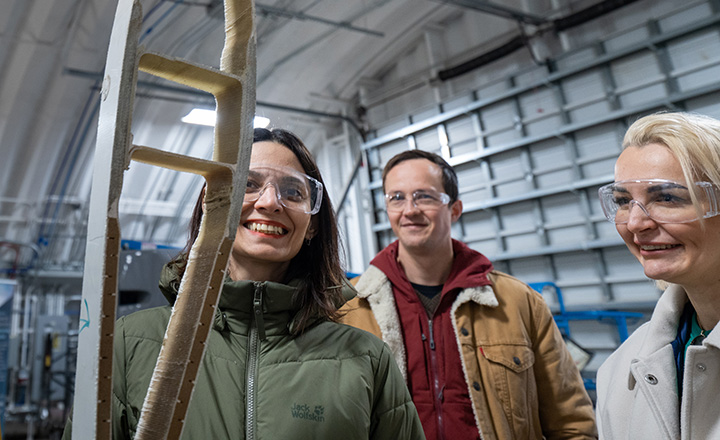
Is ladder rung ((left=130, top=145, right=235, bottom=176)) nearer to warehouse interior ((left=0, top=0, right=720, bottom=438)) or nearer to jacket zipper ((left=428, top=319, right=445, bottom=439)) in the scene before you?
jacket zipper ((left=428, top=319, right=445, bottom=439))

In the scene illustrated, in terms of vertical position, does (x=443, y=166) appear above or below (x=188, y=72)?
above

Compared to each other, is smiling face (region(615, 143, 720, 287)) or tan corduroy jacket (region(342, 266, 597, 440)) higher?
smiling face (region(615, 143, 720, 287))

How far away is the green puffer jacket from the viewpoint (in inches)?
39.7

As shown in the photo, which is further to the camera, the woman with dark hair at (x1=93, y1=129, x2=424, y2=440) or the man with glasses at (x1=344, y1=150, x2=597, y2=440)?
the man with glasses at (x1=344, y1=150, x2=597, y2=440)

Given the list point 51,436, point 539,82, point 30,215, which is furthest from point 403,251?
point 30,215

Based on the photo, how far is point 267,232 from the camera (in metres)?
1.19

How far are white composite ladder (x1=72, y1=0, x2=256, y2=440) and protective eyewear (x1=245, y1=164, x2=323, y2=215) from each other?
444 millimetres

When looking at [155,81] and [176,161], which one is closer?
[176,161]

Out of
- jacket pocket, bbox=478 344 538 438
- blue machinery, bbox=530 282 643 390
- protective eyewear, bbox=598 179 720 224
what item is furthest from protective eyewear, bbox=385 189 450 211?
blue machinery, bbox=530 282 643 390

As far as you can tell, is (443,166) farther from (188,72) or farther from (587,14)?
(587,14)

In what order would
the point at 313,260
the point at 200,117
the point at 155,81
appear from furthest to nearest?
the point at 200,117 < the point at 155,81 < the point at 313,260

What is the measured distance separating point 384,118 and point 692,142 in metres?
6.70

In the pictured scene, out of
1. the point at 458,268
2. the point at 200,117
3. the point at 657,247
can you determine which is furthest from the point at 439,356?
the point at 200,117

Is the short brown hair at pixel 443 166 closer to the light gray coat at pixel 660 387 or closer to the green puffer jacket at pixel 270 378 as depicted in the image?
the light gray coat at pixel 660 387
